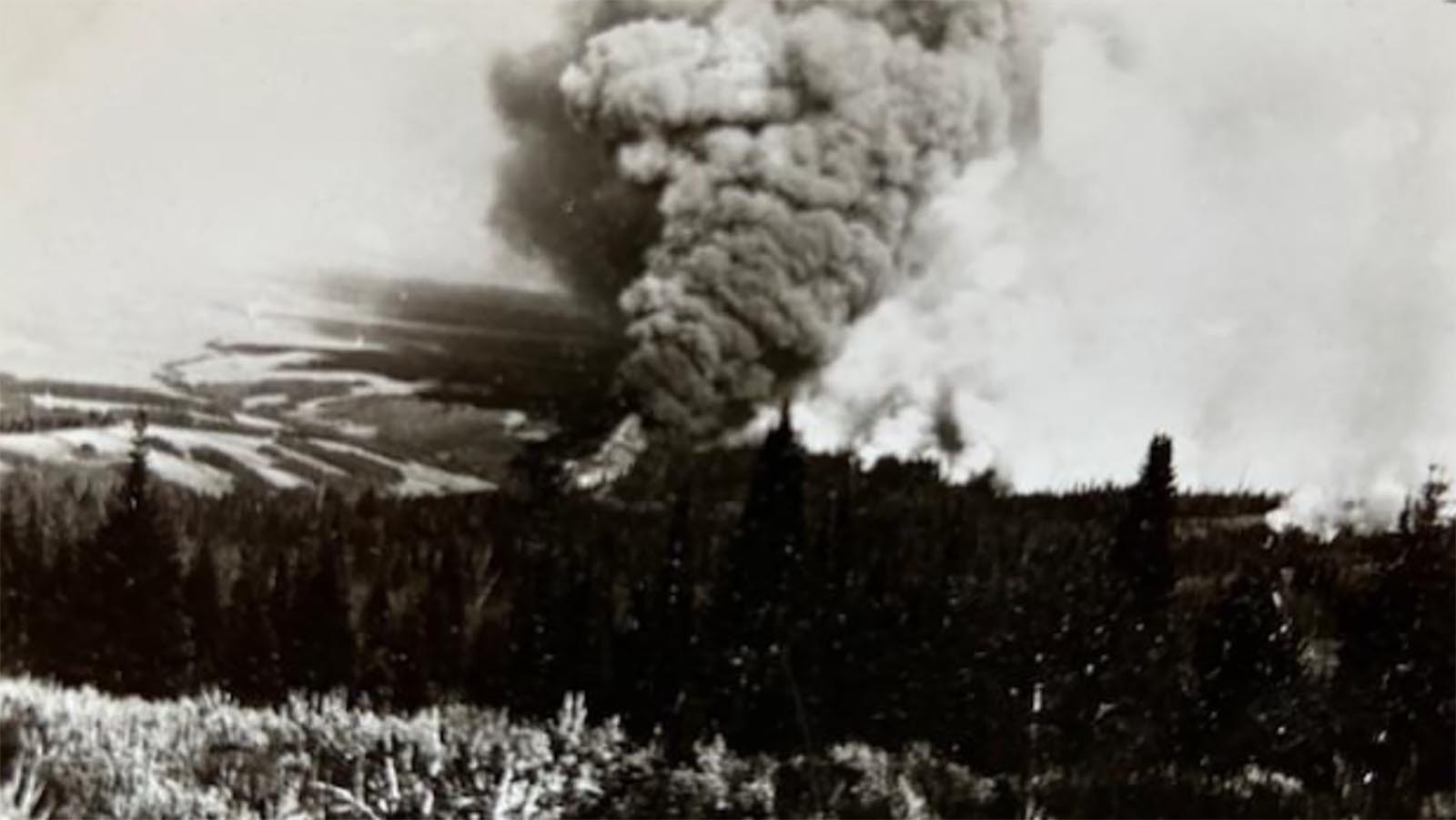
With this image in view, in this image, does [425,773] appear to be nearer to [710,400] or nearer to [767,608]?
[767,608]

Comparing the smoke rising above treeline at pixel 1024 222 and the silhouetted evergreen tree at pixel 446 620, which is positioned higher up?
the smoke rising above treeline at pixel 1024 222

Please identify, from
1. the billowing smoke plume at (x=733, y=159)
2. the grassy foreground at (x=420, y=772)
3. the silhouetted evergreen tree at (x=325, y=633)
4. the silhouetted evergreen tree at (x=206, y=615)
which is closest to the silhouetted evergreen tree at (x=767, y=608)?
the grassy foreground at (x=420, y=772)

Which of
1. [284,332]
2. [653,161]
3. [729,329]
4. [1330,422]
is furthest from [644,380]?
[1330,422]

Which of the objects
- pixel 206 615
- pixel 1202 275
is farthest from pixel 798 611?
pixel 206 615

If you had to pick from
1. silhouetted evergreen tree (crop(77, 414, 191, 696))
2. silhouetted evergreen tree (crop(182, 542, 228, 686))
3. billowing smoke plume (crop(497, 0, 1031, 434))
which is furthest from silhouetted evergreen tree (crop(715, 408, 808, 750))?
silhouetted evergreen tree (crop(77, 414, 191, 696))

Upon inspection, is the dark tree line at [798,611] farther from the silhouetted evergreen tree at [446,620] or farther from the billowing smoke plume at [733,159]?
the billowing smoke plume at [733,159]
